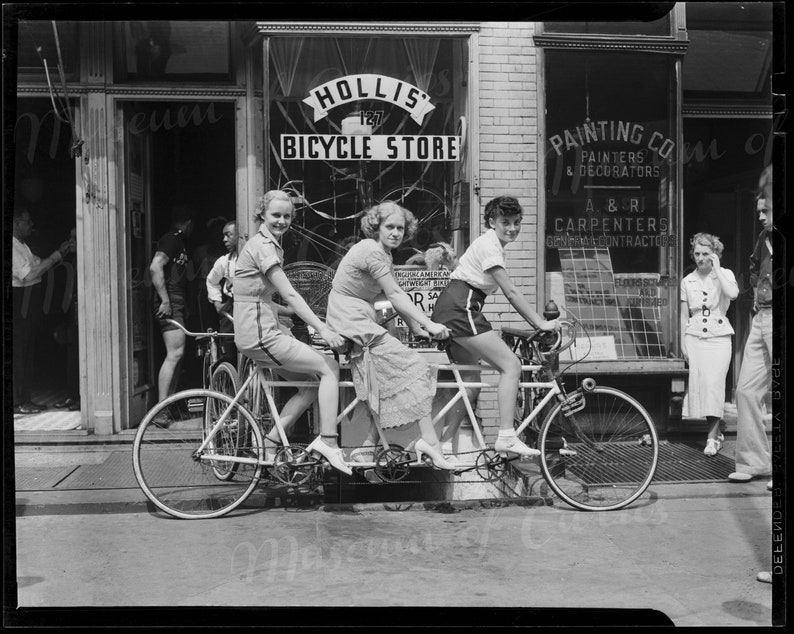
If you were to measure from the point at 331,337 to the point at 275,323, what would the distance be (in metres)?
0.38

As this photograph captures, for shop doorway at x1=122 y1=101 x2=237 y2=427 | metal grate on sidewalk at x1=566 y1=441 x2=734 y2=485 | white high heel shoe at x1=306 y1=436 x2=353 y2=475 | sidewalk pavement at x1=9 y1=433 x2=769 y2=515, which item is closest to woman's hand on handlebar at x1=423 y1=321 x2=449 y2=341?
white high heel shoe at x1=306 y1=436 x2=353 y2=475

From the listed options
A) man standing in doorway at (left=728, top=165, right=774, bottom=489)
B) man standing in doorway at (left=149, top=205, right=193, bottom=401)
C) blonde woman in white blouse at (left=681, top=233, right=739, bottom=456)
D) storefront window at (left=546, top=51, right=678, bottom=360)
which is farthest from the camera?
storefront window at (left=546, top=51, right=678, bottom=360)

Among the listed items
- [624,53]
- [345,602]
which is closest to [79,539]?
[345,602]

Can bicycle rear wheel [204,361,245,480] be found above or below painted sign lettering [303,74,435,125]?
below

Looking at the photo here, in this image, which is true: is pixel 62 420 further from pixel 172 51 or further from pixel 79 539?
pixel 172 51

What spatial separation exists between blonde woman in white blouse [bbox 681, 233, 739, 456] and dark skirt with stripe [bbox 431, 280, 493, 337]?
2.03m

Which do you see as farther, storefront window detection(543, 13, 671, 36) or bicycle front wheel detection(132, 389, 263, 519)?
storefront window detection(543, 13, 671, 36)

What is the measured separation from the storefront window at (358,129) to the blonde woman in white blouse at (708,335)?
195 cm

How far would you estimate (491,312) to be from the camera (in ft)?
23.9

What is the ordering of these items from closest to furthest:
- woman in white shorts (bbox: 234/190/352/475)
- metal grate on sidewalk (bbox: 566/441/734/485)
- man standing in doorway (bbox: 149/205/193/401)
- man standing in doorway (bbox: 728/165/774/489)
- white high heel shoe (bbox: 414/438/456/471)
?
woman in white shorts (bbox: 234/190/352/475) < white high heel shoe (bbox: 414/438/456/471) < metal grate on sidewalk (bbox: 566/441/734/485) < man standing in doorway (bbox: 728/165/774/489) < man standing in doorway (bbox: 149/205/193/401)

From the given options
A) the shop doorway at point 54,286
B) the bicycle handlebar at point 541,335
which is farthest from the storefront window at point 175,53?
the bicycle handlebar at point 541,335

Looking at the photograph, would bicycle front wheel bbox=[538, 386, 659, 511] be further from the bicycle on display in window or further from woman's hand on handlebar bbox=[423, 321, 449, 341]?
woman's hand on handlebar bbox=[423, 321, 449, 341]

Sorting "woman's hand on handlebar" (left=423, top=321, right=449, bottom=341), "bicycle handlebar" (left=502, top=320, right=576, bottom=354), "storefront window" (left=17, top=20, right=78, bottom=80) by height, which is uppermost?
"storefront window" (left=17, top=20, right=78, bottom=80)

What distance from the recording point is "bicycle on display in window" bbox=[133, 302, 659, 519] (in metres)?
5.94
